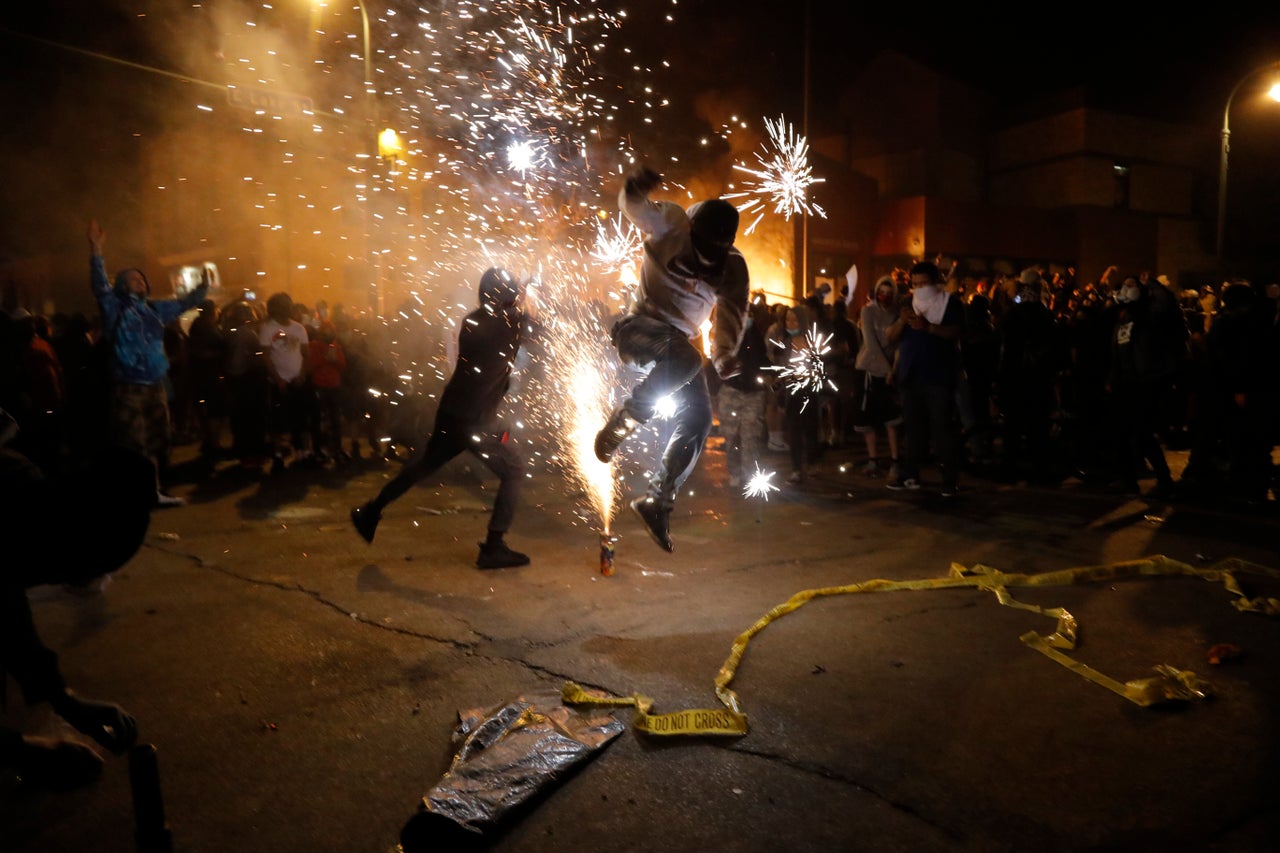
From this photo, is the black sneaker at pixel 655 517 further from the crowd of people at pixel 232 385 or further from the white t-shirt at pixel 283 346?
the white t-shirt at pixel 283 346

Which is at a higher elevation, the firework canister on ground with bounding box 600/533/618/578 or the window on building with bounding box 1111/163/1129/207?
the window on building with bounding box 1111/163/1129/207

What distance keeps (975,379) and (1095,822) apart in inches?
326

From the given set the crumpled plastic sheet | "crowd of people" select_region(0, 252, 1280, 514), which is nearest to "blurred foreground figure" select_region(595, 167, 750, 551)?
"crowd of people" select_region(0, 252, 1280, 514)

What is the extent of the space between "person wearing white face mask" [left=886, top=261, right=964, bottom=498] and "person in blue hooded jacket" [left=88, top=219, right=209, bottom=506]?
21.6ft

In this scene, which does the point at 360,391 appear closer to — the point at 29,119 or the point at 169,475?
the point at 169,475

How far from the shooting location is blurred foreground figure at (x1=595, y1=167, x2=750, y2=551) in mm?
4867

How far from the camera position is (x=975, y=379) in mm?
10422

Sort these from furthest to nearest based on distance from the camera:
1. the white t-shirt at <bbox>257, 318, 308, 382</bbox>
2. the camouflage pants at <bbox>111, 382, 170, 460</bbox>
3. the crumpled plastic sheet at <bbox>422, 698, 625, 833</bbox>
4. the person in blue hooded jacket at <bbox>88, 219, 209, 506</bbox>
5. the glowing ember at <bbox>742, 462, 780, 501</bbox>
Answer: the white t-shirt at <bbox>257, 318, 308, 382</bbox>
the glowing ember at <bbox>742, 462, 780, 501</bbox>
the camouflage pants at <bbox>111, 382, 170, 460</bbox>
the person in blue hooded jacket at <bbox>88, 219, 209, 506</bbox>
the crumpled plastic sheet at <bbox>422, 698, 625, 833</bbox>

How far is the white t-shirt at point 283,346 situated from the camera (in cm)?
1054

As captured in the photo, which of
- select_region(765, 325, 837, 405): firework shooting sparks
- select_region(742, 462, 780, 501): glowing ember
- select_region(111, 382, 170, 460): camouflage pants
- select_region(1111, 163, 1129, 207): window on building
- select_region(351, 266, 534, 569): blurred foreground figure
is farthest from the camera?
select_region(1111, 163, 1129, 207): window on building

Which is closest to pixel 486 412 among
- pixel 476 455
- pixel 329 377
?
pixel 476 455

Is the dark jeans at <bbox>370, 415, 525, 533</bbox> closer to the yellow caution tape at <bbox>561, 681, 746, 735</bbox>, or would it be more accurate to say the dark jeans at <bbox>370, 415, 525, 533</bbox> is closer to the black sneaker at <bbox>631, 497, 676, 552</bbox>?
the black sneaker at <bbox>631, 497, 676, 552</bbox>

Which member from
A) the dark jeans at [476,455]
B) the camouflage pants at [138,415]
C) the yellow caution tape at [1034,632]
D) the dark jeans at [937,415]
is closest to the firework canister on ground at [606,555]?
the dark jeans at [476,455]

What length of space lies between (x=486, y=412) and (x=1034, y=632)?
353 centimetres
